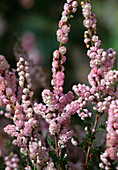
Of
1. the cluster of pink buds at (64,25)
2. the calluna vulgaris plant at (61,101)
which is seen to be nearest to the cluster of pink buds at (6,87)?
the calluna vulgaris plant at (61,101)

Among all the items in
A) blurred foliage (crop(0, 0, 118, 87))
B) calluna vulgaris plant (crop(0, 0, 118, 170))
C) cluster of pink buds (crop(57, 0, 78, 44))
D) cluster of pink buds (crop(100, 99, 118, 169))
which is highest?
blurred foliage (crop(0, 0, 118, 87))

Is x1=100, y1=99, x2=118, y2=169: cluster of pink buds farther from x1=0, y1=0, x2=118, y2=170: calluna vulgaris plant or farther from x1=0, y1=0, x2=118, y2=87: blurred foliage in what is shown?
x1=0, y1=0, x2=118, y2=87: blurred foliage

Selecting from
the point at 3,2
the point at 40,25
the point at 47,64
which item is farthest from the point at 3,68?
the point at 40,25

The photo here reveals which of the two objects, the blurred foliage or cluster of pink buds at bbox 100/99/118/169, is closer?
cluster of pink buds at bbox 100/99/118/169

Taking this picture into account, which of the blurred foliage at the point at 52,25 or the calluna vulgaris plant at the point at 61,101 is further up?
the blurred foliage at the point at 52,25

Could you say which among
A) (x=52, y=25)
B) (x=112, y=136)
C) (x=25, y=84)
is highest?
(x=52, y=25)

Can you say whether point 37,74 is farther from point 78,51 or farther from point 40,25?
point 40,25

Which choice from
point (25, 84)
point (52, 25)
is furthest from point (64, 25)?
point (52, 25)

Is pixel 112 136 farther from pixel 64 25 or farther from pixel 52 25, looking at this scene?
pixel 52 25

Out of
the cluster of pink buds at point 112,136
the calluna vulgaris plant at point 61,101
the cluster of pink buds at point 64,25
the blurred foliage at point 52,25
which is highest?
the blurred foliage at point 52,25

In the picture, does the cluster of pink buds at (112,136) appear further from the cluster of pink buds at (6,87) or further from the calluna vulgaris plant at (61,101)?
the cluster of pink buds at (6,87)

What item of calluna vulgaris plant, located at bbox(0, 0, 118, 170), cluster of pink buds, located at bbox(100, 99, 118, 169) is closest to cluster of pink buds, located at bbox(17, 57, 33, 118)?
calluna vulgaris plant, located at bbox(0, 0, 118, 170)

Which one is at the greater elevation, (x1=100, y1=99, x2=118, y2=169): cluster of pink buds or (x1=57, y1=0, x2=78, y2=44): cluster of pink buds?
(x1=57, y1=0, x2=78, y2=44): cluster of pink buds
